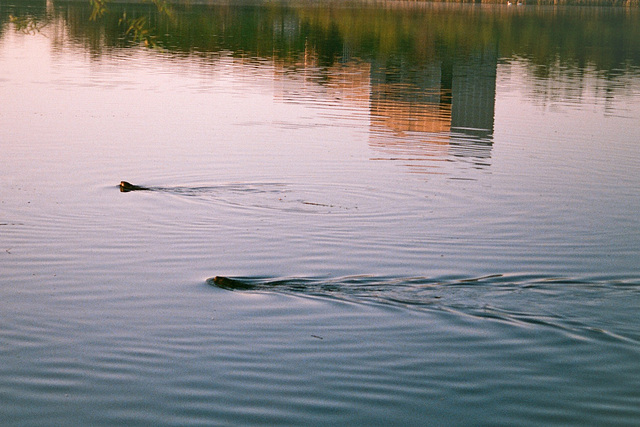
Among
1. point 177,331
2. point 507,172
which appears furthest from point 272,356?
point 507,172

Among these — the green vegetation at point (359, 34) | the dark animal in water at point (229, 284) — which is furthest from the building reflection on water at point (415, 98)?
the dark animal in water at point (229, 284)

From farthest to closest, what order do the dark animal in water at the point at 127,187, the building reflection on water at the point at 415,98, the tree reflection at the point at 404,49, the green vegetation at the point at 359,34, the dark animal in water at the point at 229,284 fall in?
the green vegetation at the point at 359,34
the tree reflection at the point at 404,49
the building reflection on water at the point at 415,98
the dark animal in water at the point at 127,187
the dark animal in water at the point at 229,284

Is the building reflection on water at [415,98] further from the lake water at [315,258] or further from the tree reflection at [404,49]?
the lake water at [315,258]

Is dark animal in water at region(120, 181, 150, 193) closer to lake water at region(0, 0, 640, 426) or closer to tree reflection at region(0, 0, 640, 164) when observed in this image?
lake water at region(0, 0, 640, 426)

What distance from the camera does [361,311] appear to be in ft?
42.4

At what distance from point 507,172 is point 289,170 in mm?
6003

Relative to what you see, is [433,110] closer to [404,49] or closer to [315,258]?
[315,258]

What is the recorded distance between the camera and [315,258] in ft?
51.4

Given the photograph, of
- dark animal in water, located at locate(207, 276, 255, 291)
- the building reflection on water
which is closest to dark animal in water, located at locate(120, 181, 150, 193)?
dark animal in water, located at locate(207, 276, 255, 291)

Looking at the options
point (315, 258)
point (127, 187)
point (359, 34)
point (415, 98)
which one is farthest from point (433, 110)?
point (359, 34)

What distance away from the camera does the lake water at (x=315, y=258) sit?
10.4 meters

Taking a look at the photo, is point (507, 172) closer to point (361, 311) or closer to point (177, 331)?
point (361, 311)

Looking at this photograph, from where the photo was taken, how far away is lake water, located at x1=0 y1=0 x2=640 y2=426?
10359mm

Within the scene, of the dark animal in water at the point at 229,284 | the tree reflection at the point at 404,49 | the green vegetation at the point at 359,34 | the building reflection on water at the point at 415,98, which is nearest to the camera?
the dark animal in water at the point at 229,284
